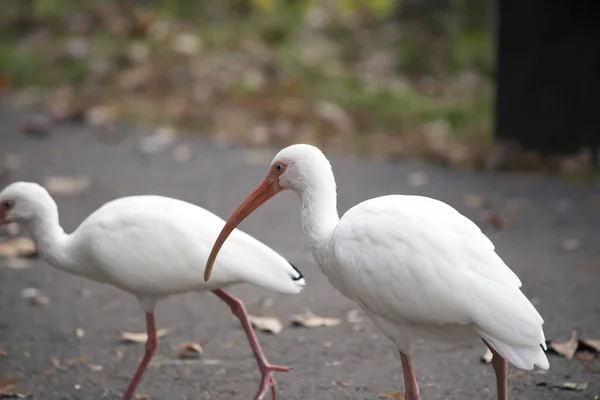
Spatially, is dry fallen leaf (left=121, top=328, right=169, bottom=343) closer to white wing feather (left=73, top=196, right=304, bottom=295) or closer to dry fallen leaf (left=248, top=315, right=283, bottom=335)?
dry fallen leaf (left=248, top=315, right=283, bottom=335)

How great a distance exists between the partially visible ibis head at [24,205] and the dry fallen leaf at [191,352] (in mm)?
955

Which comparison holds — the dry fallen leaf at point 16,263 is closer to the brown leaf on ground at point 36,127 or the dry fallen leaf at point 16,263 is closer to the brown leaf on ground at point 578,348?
the brown leaf on ground at point 578,348

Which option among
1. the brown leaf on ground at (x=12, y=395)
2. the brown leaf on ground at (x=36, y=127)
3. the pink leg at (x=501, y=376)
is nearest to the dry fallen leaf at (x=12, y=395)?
the brown leaf on ground at (x=12, y=395)

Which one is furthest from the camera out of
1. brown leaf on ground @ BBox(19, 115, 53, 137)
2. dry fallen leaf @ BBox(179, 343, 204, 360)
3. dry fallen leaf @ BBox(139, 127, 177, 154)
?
brown leaf on ground @ BBox(19, 115, 53, 137)

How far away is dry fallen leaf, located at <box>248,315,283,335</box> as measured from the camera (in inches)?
223

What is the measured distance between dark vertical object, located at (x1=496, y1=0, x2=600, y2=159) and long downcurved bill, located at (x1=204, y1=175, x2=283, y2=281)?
18.3 ft

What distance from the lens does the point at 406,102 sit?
451 inches

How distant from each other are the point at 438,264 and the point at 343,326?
6.27ft

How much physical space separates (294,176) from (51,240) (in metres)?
1.34

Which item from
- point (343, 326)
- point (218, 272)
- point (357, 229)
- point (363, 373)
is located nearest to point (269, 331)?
point (343, 326)

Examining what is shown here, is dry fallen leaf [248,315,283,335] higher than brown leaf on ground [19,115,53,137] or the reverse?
the reverse

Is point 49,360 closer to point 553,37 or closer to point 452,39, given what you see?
point 553,37

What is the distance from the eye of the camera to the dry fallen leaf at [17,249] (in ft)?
23.2

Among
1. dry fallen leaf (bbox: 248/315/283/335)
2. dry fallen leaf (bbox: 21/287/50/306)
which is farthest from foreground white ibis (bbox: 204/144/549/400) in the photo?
dry fallen leaf (bbox: 21/287/50/306)
